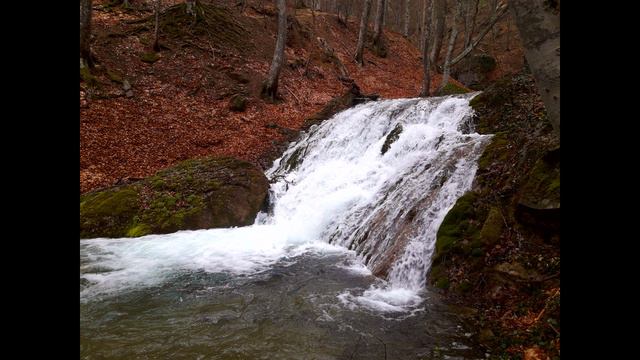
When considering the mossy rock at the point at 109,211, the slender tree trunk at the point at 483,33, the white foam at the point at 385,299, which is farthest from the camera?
the slender tree trunk at the point at 483,33

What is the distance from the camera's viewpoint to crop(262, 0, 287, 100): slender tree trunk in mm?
16141

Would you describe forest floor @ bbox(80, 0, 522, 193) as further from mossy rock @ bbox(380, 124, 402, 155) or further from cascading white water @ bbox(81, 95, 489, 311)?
mossy rock @ bbox(380, 124, 402, 155)

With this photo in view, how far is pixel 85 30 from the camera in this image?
12664 mm

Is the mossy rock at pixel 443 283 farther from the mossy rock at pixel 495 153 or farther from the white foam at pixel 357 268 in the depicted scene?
the mossy rock at pixel 495 153

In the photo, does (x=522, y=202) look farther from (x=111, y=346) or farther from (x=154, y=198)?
(x=154, y=198)

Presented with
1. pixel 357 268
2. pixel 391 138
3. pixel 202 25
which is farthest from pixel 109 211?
pixel 202 25

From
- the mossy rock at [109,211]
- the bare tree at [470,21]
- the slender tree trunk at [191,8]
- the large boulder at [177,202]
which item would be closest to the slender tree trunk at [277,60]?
the slender tree trunk at [191,8]

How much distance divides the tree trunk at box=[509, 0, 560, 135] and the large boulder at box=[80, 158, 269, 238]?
7971mm

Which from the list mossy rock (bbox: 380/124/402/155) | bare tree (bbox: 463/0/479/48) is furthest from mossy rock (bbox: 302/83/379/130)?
bare tree (bbox: 463/0/479/48)

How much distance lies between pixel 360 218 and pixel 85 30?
1093cm

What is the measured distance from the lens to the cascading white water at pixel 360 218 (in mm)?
6301

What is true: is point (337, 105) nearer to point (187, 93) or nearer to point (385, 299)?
point (187, 93)

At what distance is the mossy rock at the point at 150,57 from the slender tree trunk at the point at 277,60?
14.7 feet

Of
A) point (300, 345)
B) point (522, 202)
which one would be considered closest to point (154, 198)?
point (300, 345)
